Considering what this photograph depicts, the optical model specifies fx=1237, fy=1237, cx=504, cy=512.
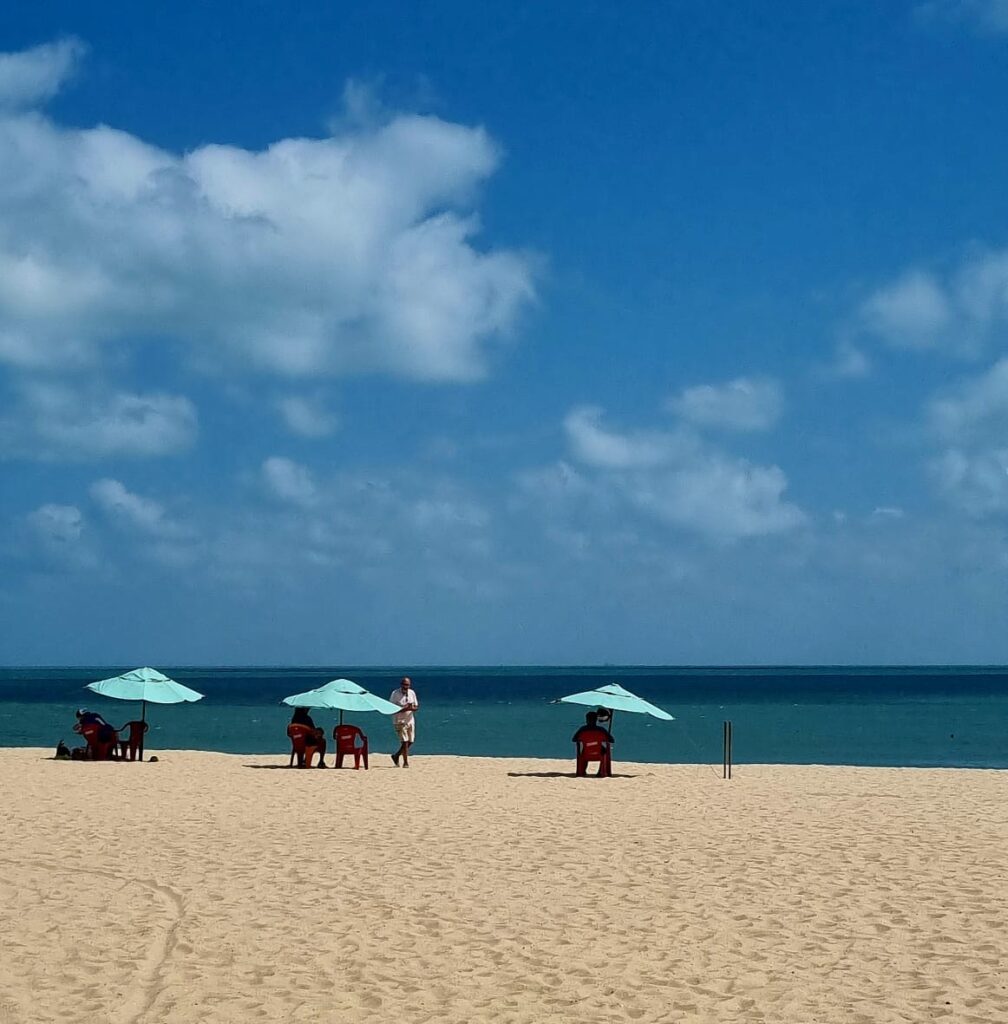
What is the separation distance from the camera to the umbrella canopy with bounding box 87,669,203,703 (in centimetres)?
2058

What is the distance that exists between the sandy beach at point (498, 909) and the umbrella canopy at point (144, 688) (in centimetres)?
529

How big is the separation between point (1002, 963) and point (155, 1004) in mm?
4766

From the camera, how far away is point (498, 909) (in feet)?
28.4

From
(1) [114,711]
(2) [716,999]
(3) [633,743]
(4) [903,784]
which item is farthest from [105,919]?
(1) [114,711]

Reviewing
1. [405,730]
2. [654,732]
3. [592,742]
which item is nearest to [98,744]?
[405,730]

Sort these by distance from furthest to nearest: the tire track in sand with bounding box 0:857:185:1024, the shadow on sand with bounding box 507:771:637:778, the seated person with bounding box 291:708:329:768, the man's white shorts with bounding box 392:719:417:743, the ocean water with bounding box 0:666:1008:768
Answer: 1. the ocean water with bounding box 0:666:1008:768
2. the man's white shorts with bounding box 392:719:417:743
3. the seated person with bounding box 291:708:329:768
4. the shadow on sand with bounding box 507:771:637:778
5. the tire track in sand with bounding box 0:857:185:1024

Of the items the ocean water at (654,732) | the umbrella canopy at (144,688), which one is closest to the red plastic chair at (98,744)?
the umbrella canopy at (144,688)

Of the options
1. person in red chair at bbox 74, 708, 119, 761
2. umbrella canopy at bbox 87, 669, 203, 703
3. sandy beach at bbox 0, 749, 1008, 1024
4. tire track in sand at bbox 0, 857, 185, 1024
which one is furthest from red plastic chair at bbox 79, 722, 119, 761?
tire track in sand at bbox 0, 857, 185, 1024

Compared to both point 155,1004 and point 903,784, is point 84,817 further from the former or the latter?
point 903,784

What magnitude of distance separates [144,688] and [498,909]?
13.7 metres

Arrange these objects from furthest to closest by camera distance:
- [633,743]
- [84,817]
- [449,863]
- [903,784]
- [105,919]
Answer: [633,743] → [903,784] → [84,817] → [449,863] → [105,919]

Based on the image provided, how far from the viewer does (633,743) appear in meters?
36.1

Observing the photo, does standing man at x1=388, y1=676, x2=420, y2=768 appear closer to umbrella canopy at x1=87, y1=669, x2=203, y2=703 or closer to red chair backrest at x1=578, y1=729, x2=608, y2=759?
red chair backrest at x1=578, y1=729, x2=608, y2=759

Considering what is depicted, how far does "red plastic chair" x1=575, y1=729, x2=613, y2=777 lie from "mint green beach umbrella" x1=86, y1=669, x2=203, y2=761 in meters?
6.35
